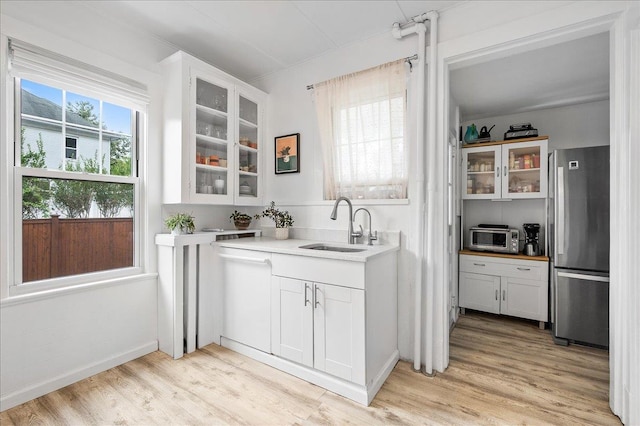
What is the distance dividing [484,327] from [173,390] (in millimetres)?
2949

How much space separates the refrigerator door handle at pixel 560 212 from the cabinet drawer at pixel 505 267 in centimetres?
50

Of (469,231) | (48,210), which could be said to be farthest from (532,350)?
(48,210)

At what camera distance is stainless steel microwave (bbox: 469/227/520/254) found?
341 centimetres

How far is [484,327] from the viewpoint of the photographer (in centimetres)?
313

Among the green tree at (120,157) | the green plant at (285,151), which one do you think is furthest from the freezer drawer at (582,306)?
the green tree at (120,157)

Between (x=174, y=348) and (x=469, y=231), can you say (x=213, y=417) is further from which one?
(x=469, y=231)

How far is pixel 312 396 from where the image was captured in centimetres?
188

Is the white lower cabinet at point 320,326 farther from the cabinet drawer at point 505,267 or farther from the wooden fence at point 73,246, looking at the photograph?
the cabinet drawer at point 505,267

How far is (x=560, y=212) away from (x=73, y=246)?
4.01m

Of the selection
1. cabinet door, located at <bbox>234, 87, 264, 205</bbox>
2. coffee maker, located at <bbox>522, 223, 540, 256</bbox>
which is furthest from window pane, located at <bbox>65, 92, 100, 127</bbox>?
coffee maker, located at <bbox>522, 223, 540, 256</bbox>

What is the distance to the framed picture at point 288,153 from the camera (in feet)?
9.52

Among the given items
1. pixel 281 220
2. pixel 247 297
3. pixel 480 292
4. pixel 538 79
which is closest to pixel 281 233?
pixel 281 220

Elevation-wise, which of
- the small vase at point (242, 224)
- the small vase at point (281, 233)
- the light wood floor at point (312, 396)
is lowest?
the light wood floor at point (312, 396)

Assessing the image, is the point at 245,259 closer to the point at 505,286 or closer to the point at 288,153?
the point at 288,153
